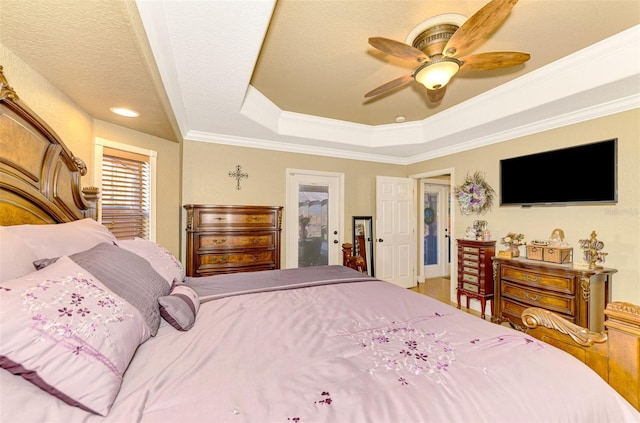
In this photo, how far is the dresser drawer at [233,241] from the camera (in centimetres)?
310

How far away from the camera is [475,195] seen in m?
3.71

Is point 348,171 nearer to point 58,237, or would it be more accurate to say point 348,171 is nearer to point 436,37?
point 436,37

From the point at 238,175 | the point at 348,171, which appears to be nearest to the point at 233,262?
the point at 238,175

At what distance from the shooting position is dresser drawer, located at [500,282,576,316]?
257 centimetres

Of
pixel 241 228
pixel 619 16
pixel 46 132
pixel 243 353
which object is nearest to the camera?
pixel 243 353

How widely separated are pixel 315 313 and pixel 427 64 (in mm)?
1846

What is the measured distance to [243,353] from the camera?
105 cm

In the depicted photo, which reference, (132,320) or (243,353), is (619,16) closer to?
(243,353)

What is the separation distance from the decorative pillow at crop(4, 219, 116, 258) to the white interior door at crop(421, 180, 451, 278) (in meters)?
5.55

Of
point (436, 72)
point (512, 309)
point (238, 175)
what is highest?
point (436, 72)

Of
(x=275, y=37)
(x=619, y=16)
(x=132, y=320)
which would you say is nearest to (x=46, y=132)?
(x=132, y=320)

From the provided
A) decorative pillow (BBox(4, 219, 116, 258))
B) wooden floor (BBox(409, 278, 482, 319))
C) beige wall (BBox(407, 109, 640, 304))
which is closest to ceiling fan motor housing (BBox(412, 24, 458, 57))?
beige wall (BBox(407, 109, 640, 304))

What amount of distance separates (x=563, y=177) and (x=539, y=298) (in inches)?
52.5

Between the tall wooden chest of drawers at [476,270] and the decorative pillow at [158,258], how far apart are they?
3.46 m
